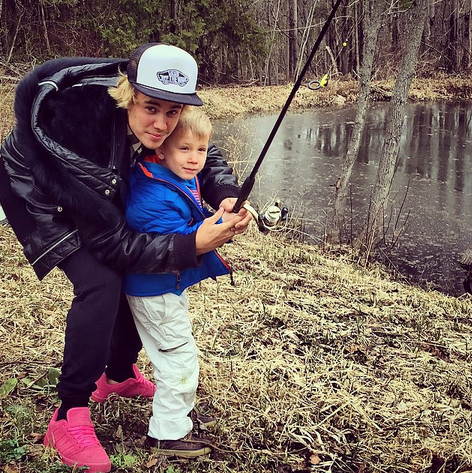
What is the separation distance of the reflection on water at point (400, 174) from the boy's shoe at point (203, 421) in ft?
17.4

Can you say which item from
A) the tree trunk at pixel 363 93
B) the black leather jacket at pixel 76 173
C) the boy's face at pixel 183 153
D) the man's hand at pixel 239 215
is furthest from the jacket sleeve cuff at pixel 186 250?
the tree trunk at pixel 363 93

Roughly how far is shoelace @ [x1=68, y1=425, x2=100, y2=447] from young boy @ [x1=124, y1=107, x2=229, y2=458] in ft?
0.87

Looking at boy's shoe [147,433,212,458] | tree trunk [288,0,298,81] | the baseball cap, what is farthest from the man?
tree trunk [288,0,298,81]

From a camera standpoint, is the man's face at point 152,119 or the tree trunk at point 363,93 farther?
the tree trunk at point 363,93

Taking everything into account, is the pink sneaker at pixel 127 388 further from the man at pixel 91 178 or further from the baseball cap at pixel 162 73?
the baseball cap at pixel 162 73

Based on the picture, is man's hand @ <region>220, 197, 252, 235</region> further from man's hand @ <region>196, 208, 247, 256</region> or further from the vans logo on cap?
the vans logo on cap

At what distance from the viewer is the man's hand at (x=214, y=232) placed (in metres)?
2.29

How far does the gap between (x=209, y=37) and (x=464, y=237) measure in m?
20.2

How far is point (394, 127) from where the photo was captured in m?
8.70

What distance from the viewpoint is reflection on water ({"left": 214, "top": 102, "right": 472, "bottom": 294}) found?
884cm

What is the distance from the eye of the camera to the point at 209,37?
26.8 m

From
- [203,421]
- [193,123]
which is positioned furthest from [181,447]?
[193,123]

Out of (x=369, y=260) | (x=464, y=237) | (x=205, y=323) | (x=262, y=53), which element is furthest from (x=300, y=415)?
(x=262, y=53)

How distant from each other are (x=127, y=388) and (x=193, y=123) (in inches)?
56.9
